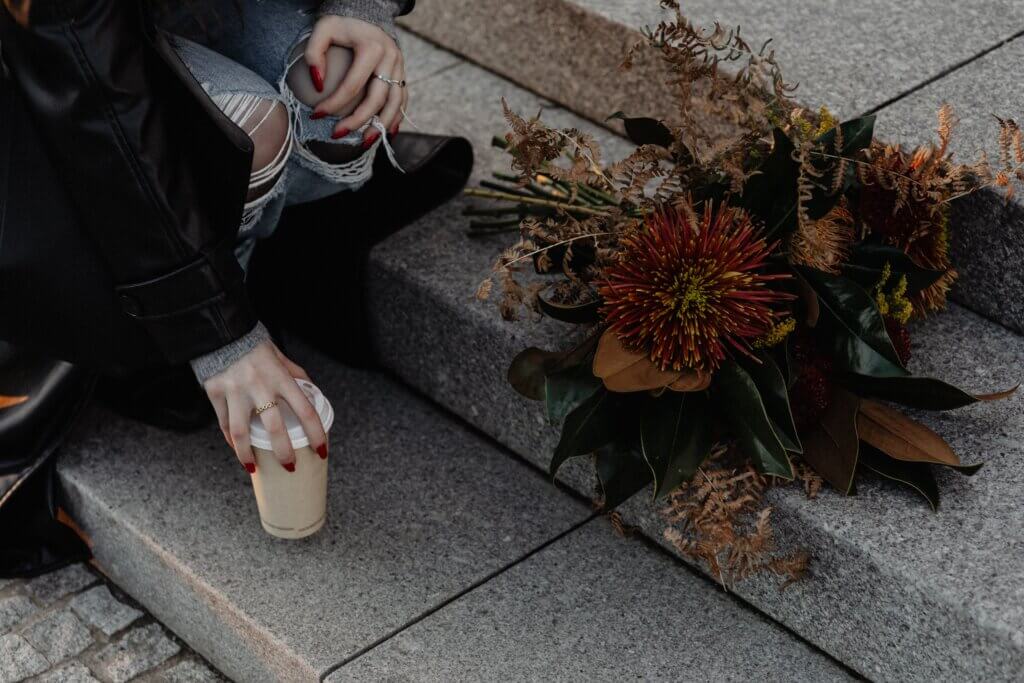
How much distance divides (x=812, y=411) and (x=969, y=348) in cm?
40

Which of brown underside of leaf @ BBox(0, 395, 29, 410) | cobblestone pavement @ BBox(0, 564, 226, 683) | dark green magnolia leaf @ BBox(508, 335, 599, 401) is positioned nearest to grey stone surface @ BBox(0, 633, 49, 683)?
cobblestone pavement @ BBox(0, 564, 226, 683)

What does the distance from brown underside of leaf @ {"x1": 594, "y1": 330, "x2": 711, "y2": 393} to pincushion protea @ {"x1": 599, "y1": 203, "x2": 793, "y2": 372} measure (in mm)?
12

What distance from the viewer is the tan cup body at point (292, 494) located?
1916 mm

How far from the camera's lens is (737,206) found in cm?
182

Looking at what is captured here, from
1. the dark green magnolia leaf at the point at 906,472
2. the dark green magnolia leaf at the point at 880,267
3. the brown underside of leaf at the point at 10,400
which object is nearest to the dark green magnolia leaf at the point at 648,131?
the dark green magnolia leaf at the point at 880,267

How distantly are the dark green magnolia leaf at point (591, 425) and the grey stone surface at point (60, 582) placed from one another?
1.03 meters

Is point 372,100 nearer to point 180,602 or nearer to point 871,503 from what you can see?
point 180,602

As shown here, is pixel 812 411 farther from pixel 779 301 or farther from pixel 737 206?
pixel 737 206

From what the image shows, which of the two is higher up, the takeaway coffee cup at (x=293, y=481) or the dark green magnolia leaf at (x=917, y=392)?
the dark green magnolia leaf at (x=917, y=392)

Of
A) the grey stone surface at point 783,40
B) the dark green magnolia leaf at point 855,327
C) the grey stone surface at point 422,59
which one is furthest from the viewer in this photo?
the grey stone surface at point 422,59

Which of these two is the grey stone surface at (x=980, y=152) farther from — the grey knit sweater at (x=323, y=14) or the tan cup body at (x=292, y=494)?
the tan cup body at (x=292, y=494)

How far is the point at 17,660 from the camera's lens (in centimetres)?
215

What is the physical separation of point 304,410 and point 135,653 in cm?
66

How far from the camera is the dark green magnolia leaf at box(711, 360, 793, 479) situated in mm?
1750
